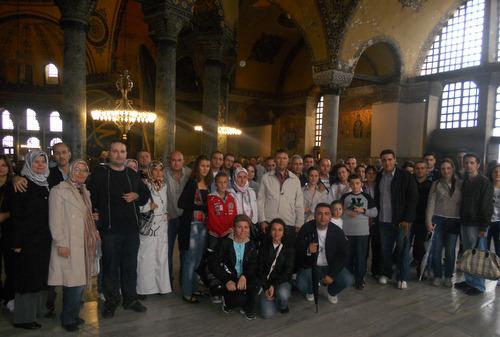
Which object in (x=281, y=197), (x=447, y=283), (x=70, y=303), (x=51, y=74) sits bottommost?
(x=447, y=283)

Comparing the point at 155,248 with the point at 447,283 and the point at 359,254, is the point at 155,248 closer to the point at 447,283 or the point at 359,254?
the point at 359,254

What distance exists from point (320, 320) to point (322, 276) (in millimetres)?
709

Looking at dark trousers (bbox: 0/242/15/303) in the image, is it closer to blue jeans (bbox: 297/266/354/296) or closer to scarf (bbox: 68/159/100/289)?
scarf (bbox: 68/159/100/289)

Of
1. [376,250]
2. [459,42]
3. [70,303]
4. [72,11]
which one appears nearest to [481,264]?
[376,250]

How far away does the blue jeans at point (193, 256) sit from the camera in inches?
171

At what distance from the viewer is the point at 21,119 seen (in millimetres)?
24938

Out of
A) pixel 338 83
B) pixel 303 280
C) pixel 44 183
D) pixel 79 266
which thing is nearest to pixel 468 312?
pixel 303 280

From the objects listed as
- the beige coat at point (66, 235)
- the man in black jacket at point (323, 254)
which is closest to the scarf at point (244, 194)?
the man in black jacket at point (323, 254)

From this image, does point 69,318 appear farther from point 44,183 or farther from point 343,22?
point 343,22

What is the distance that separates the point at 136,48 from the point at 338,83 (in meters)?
9.93

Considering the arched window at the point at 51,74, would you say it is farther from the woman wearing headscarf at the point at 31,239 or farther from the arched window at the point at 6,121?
the woman wearing headscarf at the point at 31,239

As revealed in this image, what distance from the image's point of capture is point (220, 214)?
4297 millimetres

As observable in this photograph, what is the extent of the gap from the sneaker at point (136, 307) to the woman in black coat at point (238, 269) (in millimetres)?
844

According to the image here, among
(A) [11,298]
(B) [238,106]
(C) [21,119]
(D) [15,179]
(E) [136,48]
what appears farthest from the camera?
(C) [21,119]
